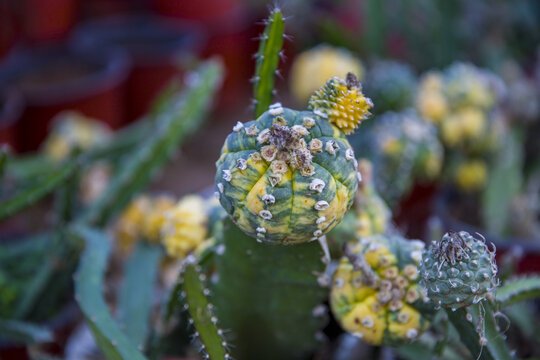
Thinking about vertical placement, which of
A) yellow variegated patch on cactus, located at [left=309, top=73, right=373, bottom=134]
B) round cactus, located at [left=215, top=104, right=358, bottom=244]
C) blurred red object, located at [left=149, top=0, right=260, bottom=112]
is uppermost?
yellow variegated patch on cactus, located at [left=309, top=73, right=373, bottom=134]

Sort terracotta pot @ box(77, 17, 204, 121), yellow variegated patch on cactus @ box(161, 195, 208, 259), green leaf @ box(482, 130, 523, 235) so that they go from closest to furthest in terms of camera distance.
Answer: yellow variegated patch on cactus @ box(161, 195, 208, 259), green leaf @ box(482, 130, 523, 235), terracotta pot @ box(77, 17, 204, 121)

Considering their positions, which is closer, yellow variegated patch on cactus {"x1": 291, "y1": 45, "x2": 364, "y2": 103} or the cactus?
the cactus

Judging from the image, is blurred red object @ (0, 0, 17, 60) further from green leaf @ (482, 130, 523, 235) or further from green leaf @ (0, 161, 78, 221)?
green leaf @ (482, 130, 523, 235)

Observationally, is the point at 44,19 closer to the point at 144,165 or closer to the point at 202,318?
the point at 144,165

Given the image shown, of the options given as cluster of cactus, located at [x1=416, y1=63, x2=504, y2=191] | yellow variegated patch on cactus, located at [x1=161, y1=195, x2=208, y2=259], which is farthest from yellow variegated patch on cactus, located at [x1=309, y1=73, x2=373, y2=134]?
cluster of cactus, located at [x1=416, y1=63, x2=504, y2=191]

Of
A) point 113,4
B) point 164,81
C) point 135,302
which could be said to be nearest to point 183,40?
point 164,81

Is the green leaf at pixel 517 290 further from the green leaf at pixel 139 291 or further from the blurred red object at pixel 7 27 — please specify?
the blurred red object at pixel 7 27

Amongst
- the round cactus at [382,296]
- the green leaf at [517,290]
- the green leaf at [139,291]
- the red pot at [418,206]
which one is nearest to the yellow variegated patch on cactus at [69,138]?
→ the green leaf at [139,291]
